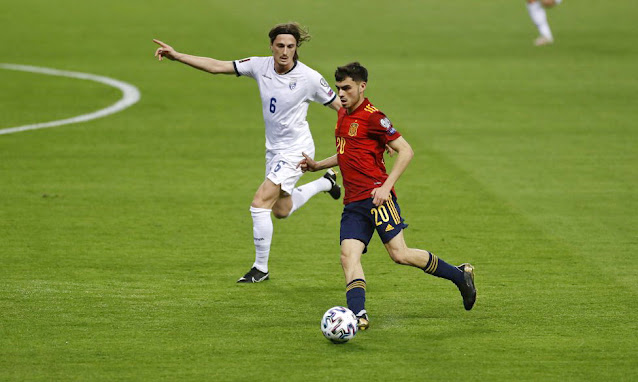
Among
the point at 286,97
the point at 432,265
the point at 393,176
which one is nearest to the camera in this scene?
the point at 393,176

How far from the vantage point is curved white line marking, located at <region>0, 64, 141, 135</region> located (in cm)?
1708

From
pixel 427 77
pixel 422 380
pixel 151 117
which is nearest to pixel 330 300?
pixel 422 380

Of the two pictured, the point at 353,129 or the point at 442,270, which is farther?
the point at 442,270

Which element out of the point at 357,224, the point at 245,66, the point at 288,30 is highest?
the point at 288,30

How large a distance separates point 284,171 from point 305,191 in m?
1.19

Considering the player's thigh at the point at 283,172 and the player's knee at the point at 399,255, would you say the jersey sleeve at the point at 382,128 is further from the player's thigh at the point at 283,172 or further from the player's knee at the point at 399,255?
the player's thigh at the point at 283,172

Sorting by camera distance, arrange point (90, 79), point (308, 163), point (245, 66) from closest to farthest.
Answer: point (308, 163)
point (245, 66)
point (90, 79)

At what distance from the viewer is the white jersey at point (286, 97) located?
10.1 meters

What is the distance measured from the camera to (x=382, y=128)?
8.48 meters

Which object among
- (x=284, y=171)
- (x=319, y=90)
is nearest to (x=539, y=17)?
(x=319, y=90)

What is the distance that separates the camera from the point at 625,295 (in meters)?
9.55

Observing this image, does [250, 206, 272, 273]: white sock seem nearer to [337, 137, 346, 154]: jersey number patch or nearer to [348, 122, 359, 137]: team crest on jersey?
[337, 137, 346, 154]: jersey number patch

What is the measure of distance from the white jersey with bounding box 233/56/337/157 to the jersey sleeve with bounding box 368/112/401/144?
1.73 metres

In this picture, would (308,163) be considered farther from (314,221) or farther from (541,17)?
(541,17)
